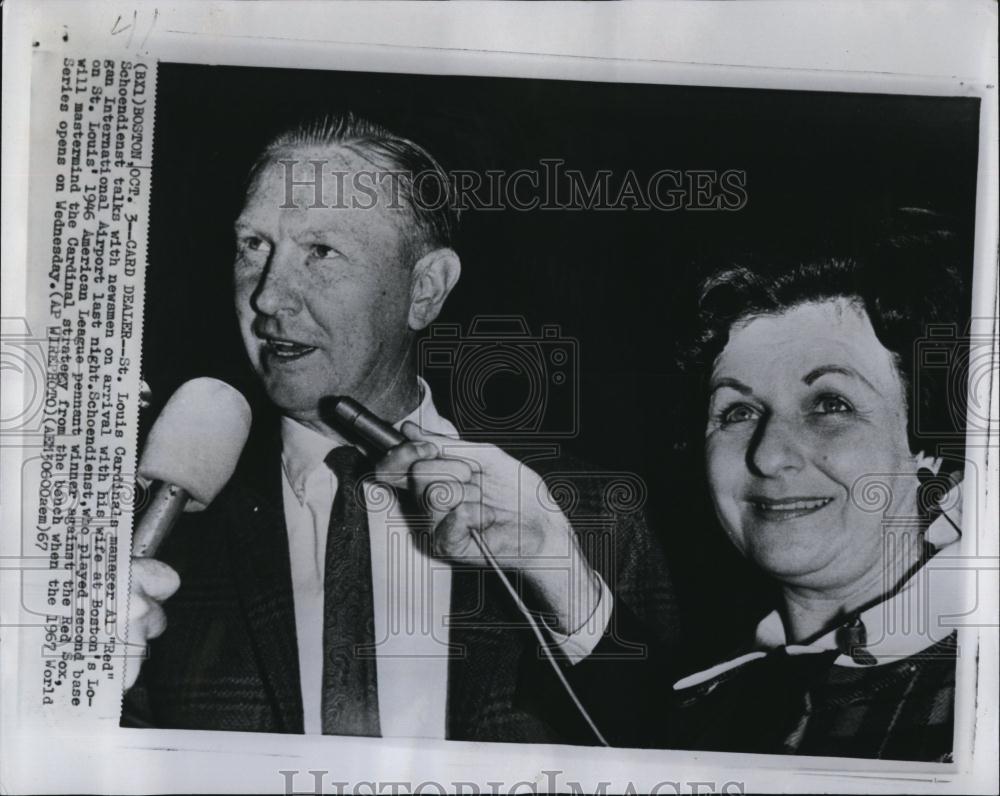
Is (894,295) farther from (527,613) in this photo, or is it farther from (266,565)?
(266,565)

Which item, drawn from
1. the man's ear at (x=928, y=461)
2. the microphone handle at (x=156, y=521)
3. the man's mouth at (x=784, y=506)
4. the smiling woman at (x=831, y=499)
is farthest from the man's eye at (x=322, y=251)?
the man's ear at (x=928, y=461)

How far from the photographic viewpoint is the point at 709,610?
0.84 m

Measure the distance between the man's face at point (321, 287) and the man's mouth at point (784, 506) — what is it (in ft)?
1.23

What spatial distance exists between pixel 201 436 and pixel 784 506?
23.2 inches

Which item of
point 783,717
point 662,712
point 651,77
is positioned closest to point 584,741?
point 662,712

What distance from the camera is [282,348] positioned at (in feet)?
2.72

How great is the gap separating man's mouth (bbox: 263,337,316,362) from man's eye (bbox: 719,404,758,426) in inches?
16.4

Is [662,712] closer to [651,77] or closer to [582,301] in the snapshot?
[582,301]

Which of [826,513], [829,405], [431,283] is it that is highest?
[431,283]

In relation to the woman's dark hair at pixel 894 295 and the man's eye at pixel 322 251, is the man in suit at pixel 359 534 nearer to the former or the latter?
the man's eye at pixel 322 251

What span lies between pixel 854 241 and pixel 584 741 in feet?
1.90

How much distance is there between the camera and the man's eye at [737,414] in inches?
32.9

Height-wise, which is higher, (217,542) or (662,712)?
(217,542)

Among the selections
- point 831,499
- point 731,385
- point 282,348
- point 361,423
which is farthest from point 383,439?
point 831,499
